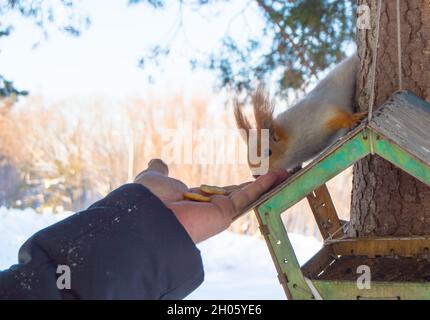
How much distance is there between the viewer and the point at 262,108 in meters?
1.66

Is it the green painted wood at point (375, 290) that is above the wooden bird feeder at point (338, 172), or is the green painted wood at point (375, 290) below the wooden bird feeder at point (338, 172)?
below

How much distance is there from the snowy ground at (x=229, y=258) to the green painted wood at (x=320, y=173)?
2312 millimetres

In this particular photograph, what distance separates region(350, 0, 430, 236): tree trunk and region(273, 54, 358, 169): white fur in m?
0.24

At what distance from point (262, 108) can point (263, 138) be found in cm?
15

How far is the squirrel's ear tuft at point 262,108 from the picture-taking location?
166 cm

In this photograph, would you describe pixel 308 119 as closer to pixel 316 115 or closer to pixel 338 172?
pixel 316 115

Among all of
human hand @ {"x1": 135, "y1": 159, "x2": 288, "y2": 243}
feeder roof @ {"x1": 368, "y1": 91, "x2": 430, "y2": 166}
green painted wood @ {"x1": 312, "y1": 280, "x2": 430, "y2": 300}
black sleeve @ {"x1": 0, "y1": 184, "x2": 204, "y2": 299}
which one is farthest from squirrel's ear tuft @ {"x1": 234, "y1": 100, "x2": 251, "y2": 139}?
black sleeve @ {"x1": 0, "y1": 184, "x2": 204, "y2": 299}

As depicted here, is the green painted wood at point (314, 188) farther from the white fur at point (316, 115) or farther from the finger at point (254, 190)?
the white fur at point (316, 115)

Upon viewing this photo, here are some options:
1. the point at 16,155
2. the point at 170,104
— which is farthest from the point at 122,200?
the point at 16,155

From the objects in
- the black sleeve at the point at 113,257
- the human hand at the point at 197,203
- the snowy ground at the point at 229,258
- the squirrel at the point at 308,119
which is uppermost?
the snowy ground at the point at 229,258

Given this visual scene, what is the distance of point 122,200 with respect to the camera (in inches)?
26.8

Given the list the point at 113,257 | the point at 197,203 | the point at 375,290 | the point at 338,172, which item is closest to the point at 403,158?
the point at 338,172

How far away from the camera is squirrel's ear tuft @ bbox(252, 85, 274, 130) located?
1655 millimetres

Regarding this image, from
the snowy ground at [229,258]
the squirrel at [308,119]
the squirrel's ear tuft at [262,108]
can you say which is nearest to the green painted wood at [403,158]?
the squirrel at [308,119]
